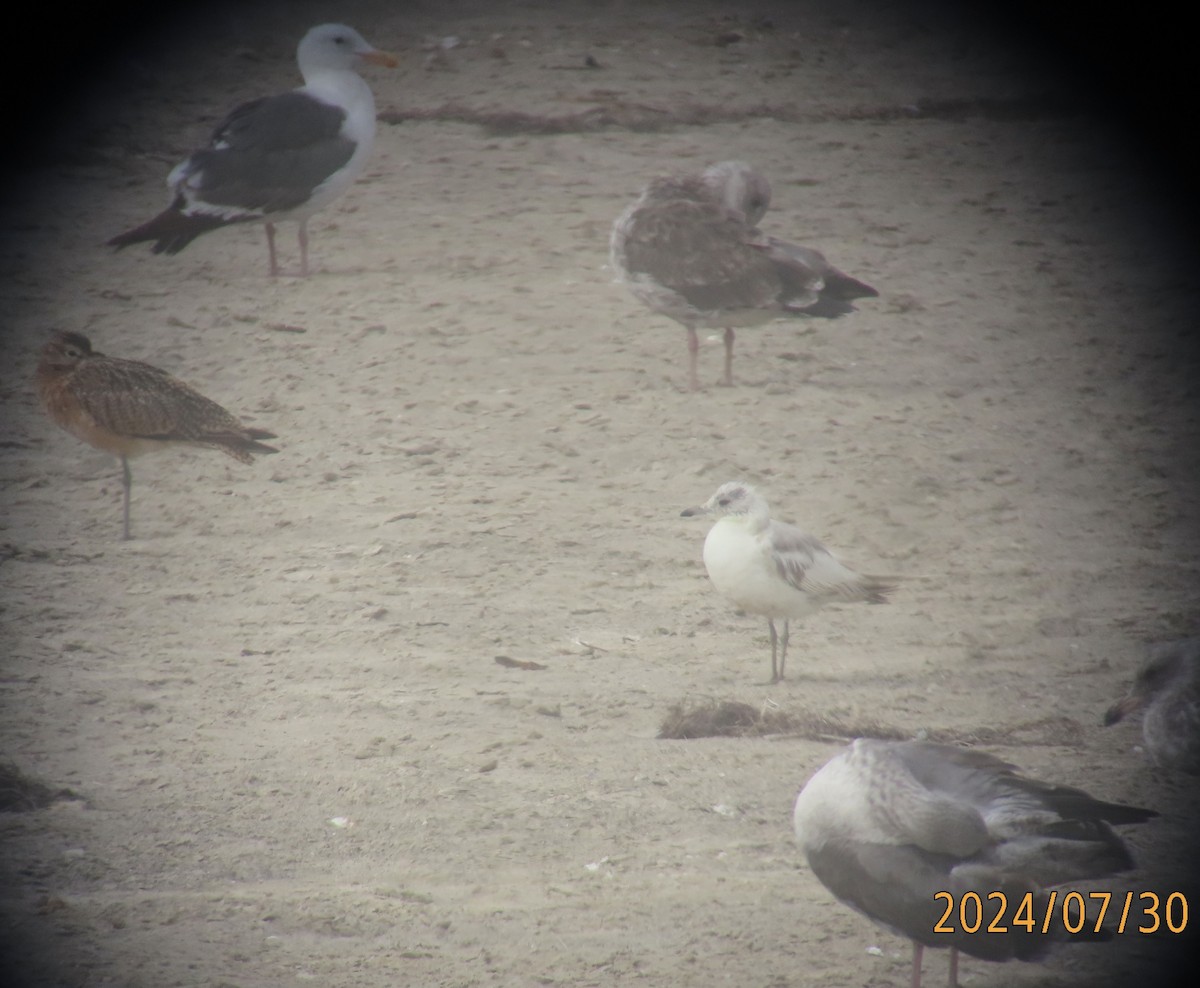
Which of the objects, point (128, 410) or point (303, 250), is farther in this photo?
point (303, 250)

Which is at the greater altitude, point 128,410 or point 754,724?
point 128,410

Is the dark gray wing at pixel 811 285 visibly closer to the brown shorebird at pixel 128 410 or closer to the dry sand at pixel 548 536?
the dry sand at pixel 548 536

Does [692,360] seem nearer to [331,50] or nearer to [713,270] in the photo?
[713,270]

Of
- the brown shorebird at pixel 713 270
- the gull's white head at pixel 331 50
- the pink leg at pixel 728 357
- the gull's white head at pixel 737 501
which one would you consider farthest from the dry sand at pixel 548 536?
the gull's white head at pixel 331 50

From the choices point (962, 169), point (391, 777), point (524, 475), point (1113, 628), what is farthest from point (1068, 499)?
point (962, 169)

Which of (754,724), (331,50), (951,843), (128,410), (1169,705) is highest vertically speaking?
(331,50)

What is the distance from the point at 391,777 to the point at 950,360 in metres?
4.31

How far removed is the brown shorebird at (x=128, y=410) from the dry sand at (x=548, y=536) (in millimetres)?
275

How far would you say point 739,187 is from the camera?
7.96 meters

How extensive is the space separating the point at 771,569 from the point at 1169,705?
1.36 m

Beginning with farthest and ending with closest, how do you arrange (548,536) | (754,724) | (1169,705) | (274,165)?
1. (274,165)
2. (548,536)
3. (754,724)
4. (1169,705)

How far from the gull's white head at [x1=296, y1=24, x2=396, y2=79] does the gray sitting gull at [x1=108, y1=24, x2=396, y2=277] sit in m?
0.03

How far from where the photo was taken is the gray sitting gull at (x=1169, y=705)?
4.48m
